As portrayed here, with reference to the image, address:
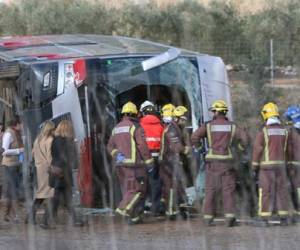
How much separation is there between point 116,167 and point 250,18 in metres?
16.6

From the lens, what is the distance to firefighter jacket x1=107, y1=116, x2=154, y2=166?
12000 mm

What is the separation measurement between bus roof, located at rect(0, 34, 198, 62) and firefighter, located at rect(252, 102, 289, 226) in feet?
8.93

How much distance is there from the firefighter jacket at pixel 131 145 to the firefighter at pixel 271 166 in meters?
1.52

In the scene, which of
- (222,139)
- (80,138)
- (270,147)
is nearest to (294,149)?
(270,147)

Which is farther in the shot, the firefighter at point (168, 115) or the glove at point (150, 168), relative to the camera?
the firefighter at point (168, 115)

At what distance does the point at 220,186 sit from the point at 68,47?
12.6 feet

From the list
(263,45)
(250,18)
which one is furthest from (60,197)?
(250,18)

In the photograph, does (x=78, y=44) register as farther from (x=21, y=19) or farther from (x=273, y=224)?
(x=21, y=19)

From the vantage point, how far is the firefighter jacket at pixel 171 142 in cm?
1238

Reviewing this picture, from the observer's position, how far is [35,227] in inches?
476

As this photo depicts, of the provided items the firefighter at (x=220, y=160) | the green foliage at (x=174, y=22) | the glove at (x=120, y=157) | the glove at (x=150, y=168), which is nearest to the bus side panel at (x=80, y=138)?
the glove at (x=120, y=157)

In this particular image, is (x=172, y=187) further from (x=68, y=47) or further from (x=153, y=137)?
(x=68, y=47)

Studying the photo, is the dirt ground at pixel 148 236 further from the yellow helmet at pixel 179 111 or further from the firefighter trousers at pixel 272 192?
the yellow helmet at pixel 179 111

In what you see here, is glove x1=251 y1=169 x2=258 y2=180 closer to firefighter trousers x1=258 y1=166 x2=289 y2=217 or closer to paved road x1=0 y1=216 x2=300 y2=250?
firefighter trousers x1=258 y1=166 x2=289 y2=217
